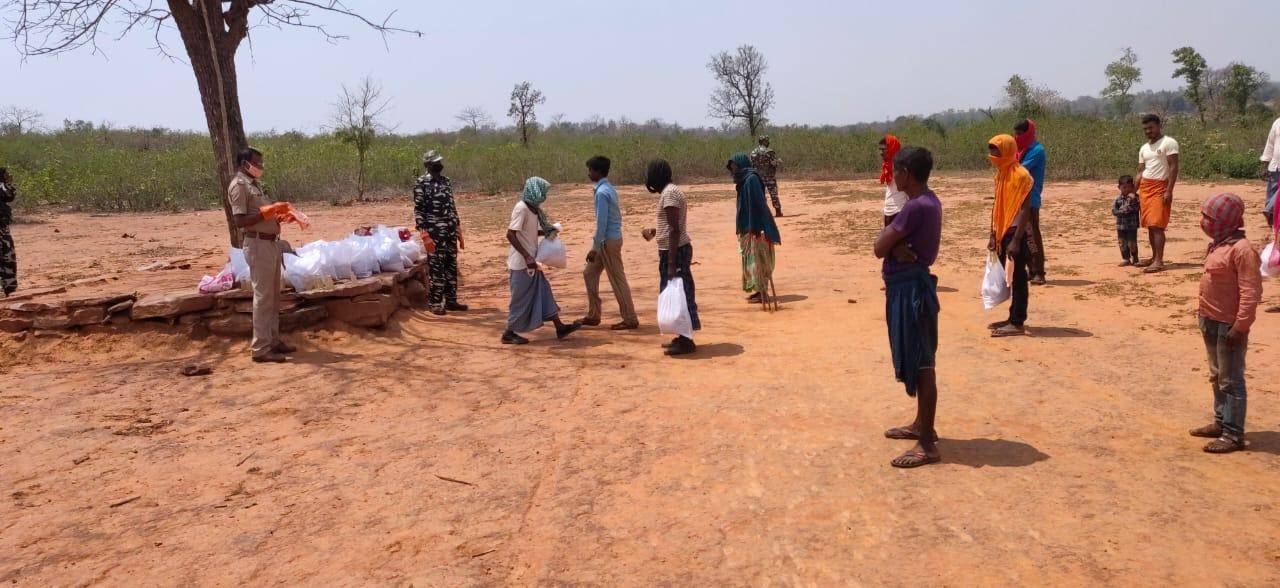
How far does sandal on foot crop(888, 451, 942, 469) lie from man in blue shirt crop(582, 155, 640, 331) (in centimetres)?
317

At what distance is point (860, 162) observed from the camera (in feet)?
93.9

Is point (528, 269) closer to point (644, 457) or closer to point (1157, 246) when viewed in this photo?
point (644, 457)

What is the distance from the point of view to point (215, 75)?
8000mm

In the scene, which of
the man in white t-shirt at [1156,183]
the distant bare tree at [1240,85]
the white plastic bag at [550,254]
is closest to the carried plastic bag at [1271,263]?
the man in white t-shirt at [1156,183]

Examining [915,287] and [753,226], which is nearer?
[915,287]

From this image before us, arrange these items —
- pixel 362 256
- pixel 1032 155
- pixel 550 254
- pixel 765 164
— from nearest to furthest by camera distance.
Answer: pixel 550 254, pixel 1032 155, pixel 362 256, pixel 765 164

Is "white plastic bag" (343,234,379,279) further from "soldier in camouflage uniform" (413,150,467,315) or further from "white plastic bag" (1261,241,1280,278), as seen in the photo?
"white plastic bag" (1261,241,1280,278)

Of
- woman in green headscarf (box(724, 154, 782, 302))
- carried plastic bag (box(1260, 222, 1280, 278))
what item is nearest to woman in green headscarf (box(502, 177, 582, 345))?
woman in green headscarf (box(724, 154, 782, 302))

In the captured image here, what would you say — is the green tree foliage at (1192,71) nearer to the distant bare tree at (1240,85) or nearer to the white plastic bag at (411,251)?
the distant bare tree at (1240,85)

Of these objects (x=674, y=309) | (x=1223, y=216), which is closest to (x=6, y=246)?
(x=674, y=309)

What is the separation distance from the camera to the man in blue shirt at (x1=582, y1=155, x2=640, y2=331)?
6.72 meters

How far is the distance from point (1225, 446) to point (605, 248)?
4222 millimetres

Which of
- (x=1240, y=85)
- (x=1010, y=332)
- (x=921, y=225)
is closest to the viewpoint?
(x=921, y=225)

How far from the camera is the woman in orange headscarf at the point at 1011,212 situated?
6.12 metres
